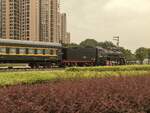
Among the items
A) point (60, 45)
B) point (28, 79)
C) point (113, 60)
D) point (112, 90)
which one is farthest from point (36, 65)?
point (112, 90)

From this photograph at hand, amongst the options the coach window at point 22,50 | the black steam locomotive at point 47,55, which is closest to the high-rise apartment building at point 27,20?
the black steam locomotive at point 47,55

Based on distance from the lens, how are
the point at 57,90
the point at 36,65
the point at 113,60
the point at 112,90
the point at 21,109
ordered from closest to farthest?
1. the point at 21,109
2. the point at 57,90
3. the point at 112,90
4. the point at 36,65
5. the point at 113,60

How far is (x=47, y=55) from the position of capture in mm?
45062

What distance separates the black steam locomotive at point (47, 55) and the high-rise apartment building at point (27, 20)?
27.5 metres

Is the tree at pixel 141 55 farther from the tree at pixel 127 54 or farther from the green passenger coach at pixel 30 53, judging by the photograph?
the green passenger coach at pixel 30 53

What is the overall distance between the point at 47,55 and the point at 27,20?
3804 centimetres

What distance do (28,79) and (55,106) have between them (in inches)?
300

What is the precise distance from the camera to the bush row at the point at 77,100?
5.71m

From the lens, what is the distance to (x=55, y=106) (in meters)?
5.86

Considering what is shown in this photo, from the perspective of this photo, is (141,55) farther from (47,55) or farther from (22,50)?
(22,50)

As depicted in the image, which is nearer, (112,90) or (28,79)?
(112,90)

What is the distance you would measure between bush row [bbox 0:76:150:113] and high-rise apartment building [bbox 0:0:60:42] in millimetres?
72831

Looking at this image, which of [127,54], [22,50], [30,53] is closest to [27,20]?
[30,53]

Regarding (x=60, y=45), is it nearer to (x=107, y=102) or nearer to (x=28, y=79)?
(x=28, y=79)
